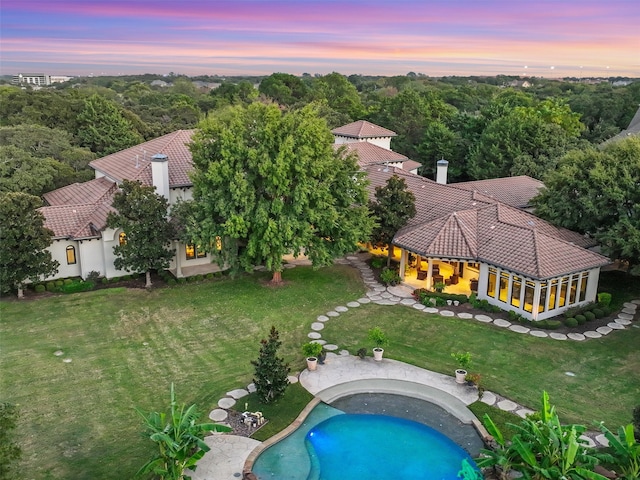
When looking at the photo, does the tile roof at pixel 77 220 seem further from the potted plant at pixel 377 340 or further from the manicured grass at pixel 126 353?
the potted plant at pixel 377 340

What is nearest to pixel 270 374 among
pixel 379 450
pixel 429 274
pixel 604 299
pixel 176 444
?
pixel 379 450

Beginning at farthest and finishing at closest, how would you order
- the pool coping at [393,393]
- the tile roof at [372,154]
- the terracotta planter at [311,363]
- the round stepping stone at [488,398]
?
1. the tile roof at [372,154]
2. the terracotta planter at [311,363]
3. the round stepping stone at [488,398]
4. the pool coping at [393,393]

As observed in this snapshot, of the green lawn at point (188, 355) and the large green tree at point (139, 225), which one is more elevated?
the large green tree at point (139, 225)

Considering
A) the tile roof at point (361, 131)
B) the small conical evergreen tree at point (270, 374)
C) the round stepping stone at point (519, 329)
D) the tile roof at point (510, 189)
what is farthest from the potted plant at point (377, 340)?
the tile roof at point (361, 131)

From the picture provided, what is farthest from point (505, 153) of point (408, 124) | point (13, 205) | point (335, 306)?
point (13, 205)

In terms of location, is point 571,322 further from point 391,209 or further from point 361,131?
point 361,131

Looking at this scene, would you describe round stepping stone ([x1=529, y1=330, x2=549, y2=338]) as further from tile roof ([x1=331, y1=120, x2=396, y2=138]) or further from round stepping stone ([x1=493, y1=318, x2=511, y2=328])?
tile roof ([x1=331, y1=120, x2=396, y2=138])
